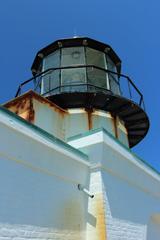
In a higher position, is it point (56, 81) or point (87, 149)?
point (56, 81)

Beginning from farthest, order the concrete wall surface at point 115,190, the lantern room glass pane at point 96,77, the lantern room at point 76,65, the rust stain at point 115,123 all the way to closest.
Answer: the lantern room glass pane at point 96,77
the lantern room at point 76,65
the rust stain at point 115,123
the concrete wall surface at point 115,190

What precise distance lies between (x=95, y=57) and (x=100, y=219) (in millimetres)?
5830

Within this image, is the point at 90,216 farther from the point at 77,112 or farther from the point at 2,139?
the point at 77,112

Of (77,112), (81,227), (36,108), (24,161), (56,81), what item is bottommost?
(81,227)

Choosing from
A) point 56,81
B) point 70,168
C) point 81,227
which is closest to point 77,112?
point 56,81

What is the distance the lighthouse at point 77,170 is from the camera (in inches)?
119

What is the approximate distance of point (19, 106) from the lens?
555 cm

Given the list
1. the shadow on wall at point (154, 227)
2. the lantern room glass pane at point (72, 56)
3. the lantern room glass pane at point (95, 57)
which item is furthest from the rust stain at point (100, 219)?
the lantern room glass pane at point (95, 57)

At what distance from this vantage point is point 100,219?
364 centimetres

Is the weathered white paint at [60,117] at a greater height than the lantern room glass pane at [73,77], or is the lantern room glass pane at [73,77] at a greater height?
the lantern room glass pane at [73,77]

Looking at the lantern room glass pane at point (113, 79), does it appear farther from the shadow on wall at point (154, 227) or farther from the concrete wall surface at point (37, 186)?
the concrete wall surface at point (37, 186)

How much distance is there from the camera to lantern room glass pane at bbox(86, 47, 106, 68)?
26.8 feet

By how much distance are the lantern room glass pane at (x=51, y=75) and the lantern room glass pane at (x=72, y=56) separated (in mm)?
203

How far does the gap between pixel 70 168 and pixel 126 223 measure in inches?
56.5
